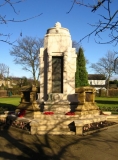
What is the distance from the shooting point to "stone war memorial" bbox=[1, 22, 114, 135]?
10953 millimetres

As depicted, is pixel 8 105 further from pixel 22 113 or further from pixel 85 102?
pixel 85 102

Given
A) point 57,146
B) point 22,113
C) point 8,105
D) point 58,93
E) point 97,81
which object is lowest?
point 57,146

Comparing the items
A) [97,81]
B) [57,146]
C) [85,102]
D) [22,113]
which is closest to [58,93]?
[85,102]

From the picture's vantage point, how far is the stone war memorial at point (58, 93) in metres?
11.0

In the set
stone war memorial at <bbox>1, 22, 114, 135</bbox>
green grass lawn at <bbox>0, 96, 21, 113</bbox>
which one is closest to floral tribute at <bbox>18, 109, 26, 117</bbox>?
stone war memorial at <bbox>1, 22, 114, 135</bbox>

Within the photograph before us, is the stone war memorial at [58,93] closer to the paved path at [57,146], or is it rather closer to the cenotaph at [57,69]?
the cenotaph at [57,69]

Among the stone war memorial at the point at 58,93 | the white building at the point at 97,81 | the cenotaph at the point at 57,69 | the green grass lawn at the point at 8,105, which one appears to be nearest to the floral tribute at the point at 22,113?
the stone war memorial at the point at 58,93

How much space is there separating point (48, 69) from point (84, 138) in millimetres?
5348

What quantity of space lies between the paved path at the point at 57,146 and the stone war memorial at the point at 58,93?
1.64m

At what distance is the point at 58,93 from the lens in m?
12.6

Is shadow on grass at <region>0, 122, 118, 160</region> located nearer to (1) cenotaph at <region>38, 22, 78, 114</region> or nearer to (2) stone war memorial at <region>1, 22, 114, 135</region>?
(2) stone war memorial at <region>1, 22, 114, 135</region>

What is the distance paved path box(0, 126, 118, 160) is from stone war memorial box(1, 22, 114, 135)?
1.64 m

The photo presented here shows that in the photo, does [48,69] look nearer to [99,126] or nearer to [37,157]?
[99,126]

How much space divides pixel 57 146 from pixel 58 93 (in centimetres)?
→ 547
